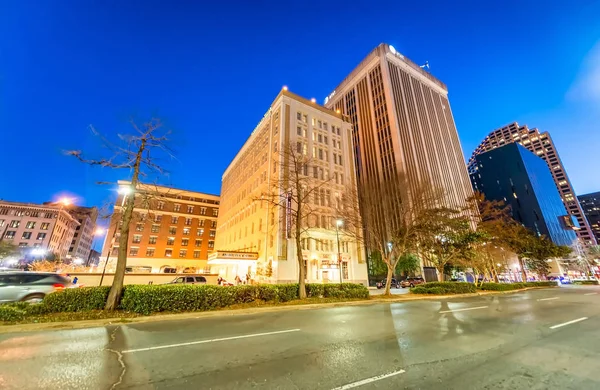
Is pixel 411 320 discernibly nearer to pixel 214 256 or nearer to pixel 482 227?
pixel 482 227

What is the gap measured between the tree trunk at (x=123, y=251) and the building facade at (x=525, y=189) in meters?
127

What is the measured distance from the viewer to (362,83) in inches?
3433

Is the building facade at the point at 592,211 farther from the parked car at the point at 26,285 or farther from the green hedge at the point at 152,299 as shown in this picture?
the parked car at the point at 26,285

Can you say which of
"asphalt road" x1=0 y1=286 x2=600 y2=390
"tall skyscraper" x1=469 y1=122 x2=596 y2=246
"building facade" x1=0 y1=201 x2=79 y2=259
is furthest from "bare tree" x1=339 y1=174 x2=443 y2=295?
"tall skyscraper" x1=469 y1=122 x2=596 y2=246

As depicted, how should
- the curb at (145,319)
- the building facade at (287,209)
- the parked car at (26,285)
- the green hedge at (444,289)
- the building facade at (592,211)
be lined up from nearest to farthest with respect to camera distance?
the curb at (145,319) → the parked car at (26,285) → the green hedge at (444,289) → the building facade at (287,209) → the building facade at (592,211)

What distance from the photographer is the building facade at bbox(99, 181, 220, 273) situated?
172 ft

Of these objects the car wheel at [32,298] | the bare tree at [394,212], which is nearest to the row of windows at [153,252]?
the car wheel at [32,298]

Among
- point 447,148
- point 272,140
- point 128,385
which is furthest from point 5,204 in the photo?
point 447,148

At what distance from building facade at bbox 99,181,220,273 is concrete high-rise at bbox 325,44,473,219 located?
4846 cm

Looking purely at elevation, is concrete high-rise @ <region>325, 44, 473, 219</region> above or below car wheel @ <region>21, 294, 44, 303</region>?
above

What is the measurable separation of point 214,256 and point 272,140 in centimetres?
2047

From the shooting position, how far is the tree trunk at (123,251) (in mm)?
11266

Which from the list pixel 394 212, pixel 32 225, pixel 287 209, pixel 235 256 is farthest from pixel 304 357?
pixel 32 225

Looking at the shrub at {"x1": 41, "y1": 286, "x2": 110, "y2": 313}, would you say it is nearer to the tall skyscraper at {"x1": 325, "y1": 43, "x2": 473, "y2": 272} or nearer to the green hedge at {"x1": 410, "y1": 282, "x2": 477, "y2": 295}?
the green hedge at {"x1": 410, "y1": 282, "x2": 477, "y2": 295}
